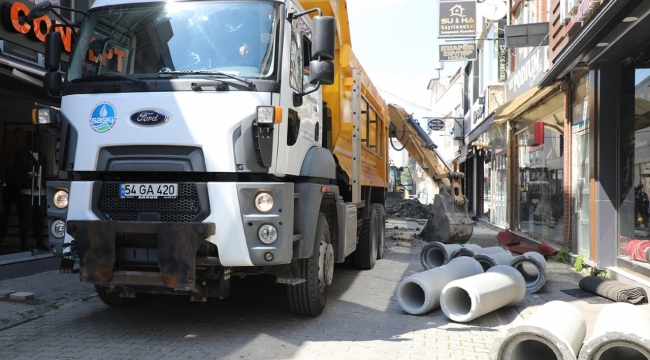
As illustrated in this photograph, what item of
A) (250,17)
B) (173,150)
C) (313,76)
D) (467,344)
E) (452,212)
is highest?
(250,17)

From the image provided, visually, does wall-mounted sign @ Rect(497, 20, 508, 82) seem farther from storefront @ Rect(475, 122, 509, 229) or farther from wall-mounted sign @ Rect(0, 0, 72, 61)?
wall-mounted sign @ Rect(0, 0, 72, 61)

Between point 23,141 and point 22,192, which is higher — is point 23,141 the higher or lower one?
the higher one

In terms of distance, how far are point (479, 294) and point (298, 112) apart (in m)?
2.48

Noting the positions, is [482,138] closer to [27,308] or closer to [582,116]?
[582,116]

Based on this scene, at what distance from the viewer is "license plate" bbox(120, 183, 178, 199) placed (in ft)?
15.9

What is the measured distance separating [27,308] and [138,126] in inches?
107

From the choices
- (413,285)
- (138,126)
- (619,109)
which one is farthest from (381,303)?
(619,109)

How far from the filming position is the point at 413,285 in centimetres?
654

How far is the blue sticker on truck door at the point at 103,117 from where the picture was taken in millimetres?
4945

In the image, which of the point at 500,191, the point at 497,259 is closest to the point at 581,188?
the point at 497,259

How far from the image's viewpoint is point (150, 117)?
16.0 ft

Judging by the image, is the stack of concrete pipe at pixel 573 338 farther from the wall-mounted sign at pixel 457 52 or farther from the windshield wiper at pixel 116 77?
the wall-mounted sign at pixel 457 52

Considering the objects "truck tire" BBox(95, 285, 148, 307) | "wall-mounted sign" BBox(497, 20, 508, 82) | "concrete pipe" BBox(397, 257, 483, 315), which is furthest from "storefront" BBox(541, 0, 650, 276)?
"wall-mounted sign" BBox(497, 20, 508, 82)

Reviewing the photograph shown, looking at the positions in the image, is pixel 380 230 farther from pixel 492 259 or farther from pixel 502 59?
pixel 502 59
